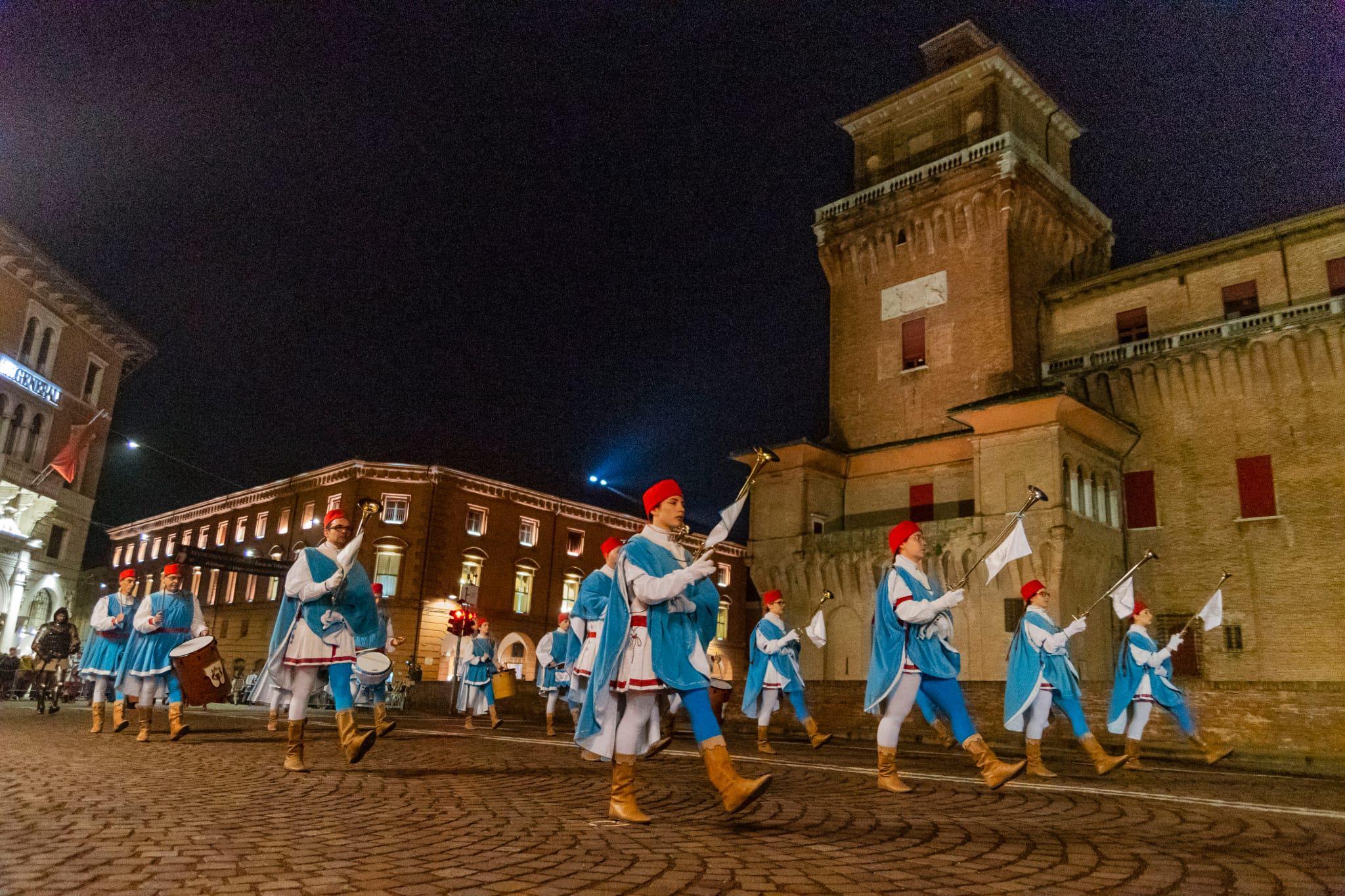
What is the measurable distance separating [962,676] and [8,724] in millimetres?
24200

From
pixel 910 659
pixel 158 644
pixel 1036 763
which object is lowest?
pixel 1036 763

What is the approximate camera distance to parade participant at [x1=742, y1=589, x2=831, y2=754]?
13492 mm

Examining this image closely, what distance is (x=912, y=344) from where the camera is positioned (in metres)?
34.6

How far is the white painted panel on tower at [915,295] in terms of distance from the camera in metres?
33.9

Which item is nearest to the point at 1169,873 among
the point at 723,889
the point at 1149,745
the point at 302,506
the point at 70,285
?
the point at 723,889

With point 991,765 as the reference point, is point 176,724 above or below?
below

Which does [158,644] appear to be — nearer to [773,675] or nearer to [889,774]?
[773,675]

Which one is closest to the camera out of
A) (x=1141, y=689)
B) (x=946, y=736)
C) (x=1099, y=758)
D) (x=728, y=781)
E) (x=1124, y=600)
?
(x=728, y=781)

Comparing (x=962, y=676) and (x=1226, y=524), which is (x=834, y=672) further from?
(x=1226, y=524)

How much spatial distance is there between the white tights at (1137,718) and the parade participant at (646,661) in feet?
27.2

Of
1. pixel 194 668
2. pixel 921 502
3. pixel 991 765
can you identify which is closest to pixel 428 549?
pixel 921 502

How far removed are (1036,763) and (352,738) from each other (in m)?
7.02

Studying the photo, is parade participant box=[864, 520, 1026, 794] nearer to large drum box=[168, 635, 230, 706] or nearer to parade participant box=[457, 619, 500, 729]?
large drum box=[168, 635, 230, 706]

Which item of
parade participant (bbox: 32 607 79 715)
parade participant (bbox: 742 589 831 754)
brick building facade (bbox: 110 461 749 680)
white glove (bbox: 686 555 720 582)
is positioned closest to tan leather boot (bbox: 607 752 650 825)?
white glove (bbox: 686 555 720 582)
